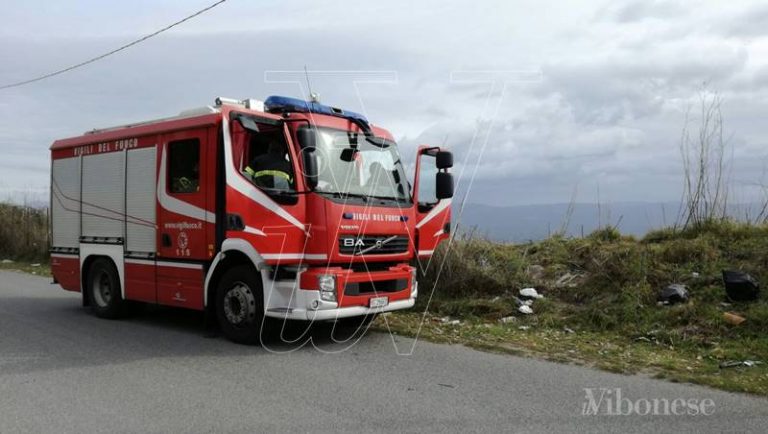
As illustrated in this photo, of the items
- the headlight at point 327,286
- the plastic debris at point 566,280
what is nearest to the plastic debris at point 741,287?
the plastic debris at point 566,280

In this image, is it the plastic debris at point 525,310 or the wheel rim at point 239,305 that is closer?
the wheel rim at point 239,305

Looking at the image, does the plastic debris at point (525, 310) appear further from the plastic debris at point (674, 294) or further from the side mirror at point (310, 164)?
the side mirror at point (310, 164)

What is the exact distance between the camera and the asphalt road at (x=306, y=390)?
4797 millimetres

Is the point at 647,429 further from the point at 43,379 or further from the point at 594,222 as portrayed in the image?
the point at 594,222

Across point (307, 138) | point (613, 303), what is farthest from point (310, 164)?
point (613, 303)

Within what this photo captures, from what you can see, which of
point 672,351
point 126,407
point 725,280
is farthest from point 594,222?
point 126,407

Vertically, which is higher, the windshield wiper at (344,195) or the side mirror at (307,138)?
the side mirror at (307,138)

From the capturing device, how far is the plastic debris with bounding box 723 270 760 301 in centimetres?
794

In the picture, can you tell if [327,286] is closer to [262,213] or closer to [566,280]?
[262,213]

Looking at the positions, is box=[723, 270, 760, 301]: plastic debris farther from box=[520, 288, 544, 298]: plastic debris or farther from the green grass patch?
box=[520, 288, 544, 298]: plastic debris

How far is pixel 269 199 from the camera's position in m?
7.06

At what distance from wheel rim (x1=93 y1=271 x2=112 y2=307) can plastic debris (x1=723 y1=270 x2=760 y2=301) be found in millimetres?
8536

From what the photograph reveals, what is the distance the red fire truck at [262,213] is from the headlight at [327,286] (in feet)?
0.04

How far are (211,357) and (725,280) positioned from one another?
20.7 ft
